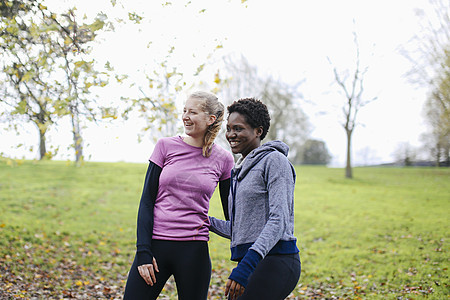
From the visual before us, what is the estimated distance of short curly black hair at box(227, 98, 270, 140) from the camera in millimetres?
2584

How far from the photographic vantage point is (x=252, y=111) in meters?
2.58

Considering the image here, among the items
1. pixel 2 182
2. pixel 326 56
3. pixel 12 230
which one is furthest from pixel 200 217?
pixel 326 56

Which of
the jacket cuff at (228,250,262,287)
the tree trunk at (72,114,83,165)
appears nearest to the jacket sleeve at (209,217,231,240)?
the jacket cuff at (228,250,262,287)

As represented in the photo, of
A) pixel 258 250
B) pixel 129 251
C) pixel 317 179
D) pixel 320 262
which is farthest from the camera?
pixel 317 179

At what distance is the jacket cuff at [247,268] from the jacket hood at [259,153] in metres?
0.55

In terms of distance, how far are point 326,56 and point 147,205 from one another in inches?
988

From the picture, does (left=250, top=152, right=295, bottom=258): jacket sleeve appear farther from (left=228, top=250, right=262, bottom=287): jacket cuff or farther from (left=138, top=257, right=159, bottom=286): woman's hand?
(left=138, top=257, right=159, bottom=286): woman's hand

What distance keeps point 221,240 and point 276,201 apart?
385 inches

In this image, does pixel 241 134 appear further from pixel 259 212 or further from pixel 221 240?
pixel 221 240

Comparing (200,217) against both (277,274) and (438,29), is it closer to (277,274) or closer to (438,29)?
(277,274)

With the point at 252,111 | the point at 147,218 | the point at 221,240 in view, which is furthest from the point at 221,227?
the point at 221,240

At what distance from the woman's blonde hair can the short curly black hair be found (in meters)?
0.26

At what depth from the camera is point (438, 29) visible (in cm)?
1756

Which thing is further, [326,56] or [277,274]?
[326,56]
